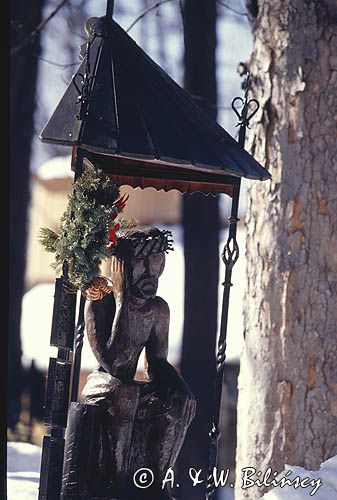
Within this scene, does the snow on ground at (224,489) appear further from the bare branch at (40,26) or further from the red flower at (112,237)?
the bare branch at (40,26)

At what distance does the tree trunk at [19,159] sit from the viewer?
11.4 meters

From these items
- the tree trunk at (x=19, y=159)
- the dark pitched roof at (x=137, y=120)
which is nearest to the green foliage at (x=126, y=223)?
the dark pitched roof at (x=137, y=120)

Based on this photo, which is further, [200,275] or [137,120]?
[200,275]

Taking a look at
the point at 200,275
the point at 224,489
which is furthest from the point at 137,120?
the point at 224,489

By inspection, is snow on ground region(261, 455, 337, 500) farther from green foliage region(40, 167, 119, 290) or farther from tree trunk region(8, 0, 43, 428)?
tree trunk region(8, 0, 43, 428)

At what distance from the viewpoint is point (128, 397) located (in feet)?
15.4

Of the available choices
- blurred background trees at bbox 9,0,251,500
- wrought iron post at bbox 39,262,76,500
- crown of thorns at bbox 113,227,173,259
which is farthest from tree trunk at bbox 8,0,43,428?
wrought iron post at bbox 39,262,76,500

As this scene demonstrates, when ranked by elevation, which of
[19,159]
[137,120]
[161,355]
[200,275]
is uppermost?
[19,159]

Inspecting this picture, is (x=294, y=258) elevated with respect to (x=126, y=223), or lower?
lower

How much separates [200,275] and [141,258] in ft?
13.1

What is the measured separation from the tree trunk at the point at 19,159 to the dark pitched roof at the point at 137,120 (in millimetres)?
6816

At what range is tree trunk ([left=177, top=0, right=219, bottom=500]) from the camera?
336 inches

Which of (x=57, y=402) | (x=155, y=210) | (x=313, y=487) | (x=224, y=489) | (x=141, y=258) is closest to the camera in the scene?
(x=57, y=402)

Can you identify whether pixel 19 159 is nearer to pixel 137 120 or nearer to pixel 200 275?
pixel 200 275
